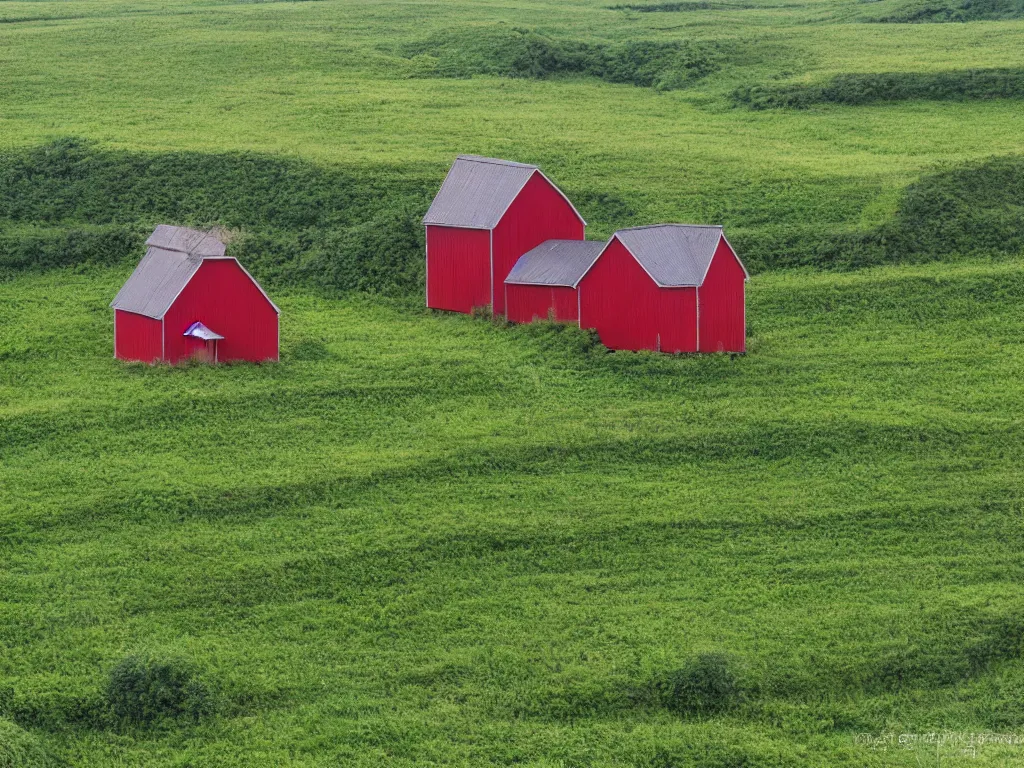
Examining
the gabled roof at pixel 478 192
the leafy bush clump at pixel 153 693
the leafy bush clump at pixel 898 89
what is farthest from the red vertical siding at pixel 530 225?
the leafy bush clump at pixel 898 89

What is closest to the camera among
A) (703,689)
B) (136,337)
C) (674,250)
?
(703,689)

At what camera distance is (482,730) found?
2700 cm

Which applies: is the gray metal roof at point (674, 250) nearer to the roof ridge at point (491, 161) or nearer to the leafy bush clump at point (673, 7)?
the roof ridge at point (491, 161)

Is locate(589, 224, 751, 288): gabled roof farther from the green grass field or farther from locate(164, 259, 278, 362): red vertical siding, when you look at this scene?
locate(164, 259, 278, 362): red vertical siding

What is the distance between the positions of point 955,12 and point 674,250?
54.3 meters

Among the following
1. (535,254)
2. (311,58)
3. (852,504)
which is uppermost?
(311,58)

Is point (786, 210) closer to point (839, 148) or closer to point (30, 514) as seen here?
point (839, 148)

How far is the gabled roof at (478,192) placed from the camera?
49406mm

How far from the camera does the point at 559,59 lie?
80.2m

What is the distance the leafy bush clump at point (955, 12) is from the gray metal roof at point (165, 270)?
5722 cm

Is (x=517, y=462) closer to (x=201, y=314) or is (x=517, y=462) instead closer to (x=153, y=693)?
(x=201, y=314)

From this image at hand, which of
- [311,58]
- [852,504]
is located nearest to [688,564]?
[852,504]

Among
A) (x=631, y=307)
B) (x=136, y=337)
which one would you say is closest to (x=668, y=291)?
(x=631, y=307)

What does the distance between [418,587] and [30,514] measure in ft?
30.3
